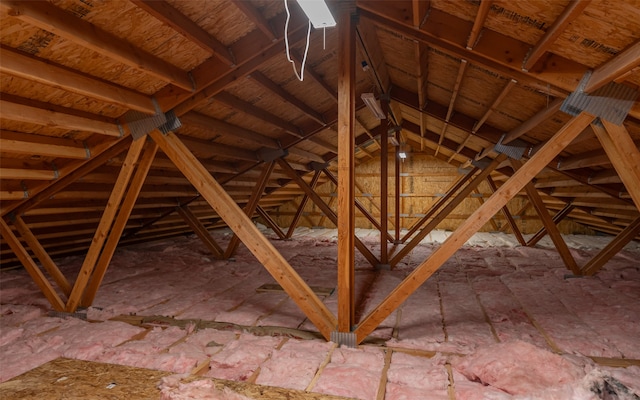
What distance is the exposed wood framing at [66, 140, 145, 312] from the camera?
10.8ft

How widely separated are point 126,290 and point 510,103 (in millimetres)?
4949

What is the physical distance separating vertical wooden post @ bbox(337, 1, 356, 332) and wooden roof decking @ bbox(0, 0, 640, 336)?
102mm

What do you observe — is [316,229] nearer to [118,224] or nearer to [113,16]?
[118,224]

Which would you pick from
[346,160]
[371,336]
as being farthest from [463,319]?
[346,160]

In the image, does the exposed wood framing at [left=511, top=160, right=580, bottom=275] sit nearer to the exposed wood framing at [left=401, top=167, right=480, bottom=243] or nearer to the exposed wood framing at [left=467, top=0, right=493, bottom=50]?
the exposed wood framing at [left=401, top=167, right=480, bottom=243]

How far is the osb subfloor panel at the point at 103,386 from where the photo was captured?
2.01m

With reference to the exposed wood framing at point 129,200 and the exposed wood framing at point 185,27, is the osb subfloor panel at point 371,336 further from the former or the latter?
the exposed wood framing at point 185,27

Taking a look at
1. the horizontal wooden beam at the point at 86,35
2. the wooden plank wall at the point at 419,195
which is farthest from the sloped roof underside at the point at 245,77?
the wooden plank wall at the point at 419,195

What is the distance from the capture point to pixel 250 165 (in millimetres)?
6277

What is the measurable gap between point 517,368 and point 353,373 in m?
1.03

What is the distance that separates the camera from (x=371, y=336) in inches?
120

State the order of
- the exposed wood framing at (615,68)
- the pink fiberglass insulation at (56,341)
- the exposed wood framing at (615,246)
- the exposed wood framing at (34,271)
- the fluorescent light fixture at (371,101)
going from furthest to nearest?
the exposed wood framing at (615,246) < the fluorescent light fixture at (371,101) < the exposed wood framing at (34,271) < the pink fiberglass insulation at (56,341) < the exposed wood framing at (615,68)

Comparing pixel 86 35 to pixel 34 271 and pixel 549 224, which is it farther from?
pixel 549 224

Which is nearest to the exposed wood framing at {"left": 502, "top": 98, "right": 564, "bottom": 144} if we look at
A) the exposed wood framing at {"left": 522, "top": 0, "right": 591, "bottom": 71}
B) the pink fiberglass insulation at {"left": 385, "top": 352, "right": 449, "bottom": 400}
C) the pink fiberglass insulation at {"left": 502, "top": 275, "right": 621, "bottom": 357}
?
the exposed wood framing at {"left": 522, "top": 0, "right": 591, "bottom": 71}
